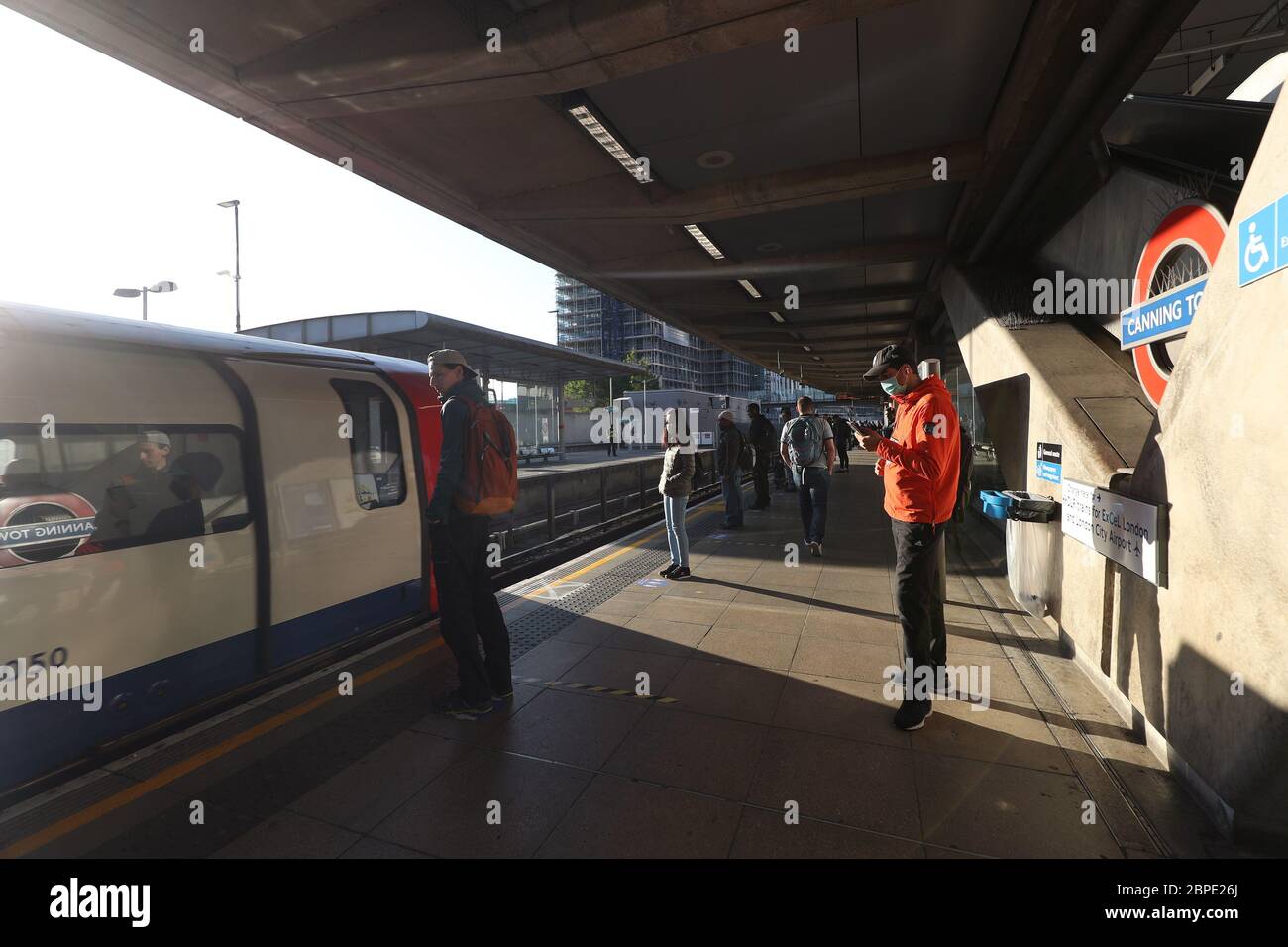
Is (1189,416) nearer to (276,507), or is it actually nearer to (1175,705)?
(1175,705)

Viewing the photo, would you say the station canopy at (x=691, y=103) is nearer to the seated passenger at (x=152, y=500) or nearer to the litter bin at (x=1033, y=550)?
the litter bin at (x=1033, y=550)

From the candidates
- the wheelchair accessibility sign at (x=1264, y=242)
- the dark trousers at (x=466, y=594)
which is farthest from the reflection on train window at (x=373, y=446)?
the wheelchair accessibility sign at (x=1264, y=242)

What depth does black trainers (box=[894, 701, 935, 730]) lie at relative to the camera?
3258 mm

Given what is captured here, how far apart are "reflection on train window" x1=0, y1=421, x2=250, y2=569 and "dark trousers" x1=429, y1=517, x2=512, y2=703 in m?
1.37

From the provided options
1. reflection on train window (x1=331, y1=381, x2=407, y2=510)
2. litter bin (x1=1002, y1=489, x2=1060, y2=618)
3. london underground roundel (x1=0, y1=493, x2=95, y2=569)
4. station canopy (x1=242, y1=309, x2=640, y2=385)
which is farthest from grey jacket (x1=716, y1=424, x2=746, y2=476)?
station canopy (x1=242, y1=309, x2=640, y2=385)

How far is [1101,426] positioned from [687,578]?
3.97 meters

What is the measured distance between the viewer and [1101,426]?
164 inches

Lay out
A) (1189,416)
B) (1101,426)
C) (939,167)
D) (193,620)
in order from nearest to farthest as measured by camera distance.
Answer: (1189,416) < (193,620) < (1101,426) < (939,167)

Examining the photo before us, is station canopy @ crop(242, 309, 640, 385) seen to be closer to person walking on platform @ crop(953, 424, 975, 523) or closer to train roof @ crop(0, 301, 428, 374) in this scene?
train roof @ crop(0, 301, 428, 374)

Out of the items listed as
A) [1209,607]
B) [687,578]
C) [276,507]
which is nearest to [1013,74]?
[1209,607]

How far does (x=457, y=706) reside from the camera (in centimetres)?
355

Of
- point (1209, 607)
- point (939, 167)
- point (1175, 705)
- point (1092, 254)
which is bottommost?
point (1175, 705)

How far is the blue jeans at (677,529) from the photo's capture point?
21.1 ft

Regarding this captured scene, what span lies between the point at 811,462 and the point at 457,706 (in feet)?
18.1
